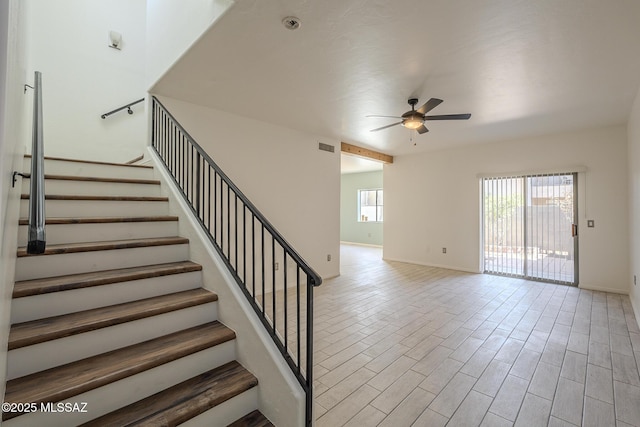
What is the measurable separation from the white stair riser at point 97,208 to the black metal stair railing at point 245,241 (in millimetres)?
337

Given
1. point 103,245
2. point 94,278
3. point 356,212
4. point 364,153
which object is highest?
point 364,153

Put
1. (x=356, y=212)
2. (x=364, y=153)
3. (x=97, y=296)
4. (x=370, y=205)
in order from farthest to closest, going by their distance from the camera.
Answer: (x=356, y=212) < (x=370, y=205) < (x=364, y=153) < (x=97, y=296)

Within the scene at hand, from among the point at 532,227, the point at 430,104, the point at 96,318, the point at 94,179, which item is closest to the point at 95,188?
the point at 94,179

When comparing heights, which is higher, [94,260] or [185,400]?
[94,260]

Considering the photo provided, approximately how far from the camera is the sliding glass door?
5.01 m

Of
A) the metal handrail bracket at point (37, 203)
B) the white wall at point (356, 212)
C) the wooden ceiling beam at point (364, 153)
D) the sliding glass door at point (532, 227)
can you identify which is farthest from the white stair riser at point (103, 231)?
the white wall at point (356, 212)

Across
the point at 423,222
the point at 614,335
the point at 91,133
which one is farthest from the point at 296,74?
the point at 423,222

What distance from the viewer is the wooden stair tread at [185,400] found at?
1408 mm

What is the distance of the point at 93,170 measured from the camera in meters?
3.08

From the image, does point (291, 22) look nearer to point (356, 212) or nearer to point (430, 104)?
point (430, 104)

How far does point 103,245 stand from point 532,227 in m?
6.41

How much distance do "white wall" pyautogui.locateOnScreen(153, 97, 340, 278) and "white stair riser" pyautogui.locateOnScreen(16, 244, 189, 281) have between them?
1.89m

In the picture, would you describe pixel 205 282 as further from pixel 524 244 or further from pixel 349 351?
pixel 524 244

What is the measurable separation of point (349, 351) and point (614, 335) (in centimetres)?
284
